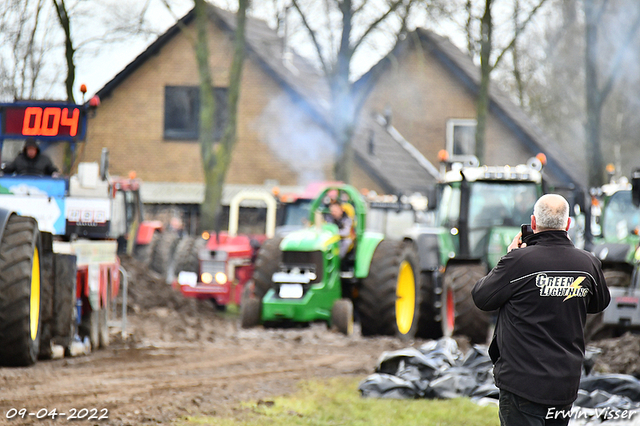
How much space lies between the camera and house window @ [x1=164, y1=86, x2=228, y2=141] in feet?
100

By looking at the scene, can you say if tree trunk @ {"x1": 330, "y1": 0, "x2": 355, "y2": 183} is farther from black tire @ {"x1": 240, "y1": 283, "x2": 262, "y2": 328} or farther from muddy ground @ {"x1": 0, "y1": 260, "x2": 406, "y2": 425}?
black tire @ {"x1": 240, "y1": 283, "x2": 262, "y2": 328}

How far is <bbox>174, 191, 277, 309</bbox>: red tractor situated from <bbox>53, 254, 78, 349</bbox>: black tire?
755 centimetres

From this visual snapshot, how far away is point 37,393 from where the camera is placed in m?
7.64

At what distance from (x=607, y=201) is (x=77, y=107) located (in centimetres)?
723

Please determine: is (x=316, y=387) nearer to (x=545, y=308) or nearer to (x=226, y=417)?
(x=226, y=417)

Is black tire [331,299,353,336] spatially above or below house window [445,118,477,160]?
below

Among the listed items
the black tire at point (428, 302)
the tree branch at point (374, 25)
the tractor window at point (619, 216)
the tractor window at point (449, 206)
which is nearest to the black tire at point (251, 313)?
the black tire at point (428, 302)

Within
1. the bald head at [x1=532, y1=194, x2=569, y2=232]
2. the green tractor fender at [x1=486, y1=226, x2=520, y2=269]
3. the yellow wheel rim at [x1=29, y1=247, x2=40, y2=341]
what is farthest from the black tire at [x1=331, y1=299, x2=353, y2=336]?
the bald head at [x1=532, y1=194, x2=569, y2=232]

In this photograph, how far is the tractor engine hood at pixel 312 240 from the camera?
13.6 m

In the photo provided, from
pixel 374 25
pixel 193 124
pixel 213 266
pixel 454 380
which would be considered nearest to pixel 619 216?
pixel 454 380

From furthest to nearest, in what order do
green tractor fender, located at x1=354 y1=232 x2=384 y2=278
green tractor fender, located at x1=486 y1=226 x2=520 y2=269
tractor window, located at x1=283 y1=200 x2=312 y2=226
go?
tractor window, located at x1=283 y1=200 x2=312 y2=226, green tractor fender, located at x1=354 y1=232 x2=384 y2=278, green tractor fender, located at x1=486 y1=226 x2=520 y2=269

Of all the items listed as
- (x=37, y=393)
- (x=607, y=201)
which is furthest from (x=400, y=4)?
(x=37, y=393)

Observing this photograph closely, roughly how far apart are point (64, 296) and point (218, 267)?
7.86m

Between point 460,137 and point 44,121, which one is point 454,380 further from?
point 460,137
